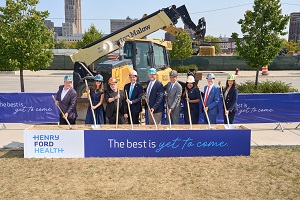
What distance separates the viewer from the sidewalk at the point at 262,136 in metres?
8.28

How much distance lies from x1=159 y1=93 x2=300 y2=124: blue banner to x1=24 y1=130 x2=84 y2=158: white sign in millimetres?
3904

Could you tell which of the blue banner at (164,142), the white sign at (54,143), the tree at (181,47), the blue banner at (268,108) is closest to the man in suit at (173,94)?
the blue banner at (164,142)

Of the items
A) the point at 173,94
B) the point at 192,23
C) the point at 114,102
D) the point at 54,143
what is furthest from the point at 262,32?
the point at 54,143

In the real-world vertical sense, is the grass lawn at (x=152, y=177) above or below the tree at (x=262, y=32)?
below

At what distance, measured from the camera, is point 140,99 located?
25.1 ft

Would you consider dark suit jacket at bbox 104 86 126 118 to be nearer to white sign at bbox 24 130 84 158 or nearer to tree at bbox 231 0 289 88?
white sign at bbox 24 130 84 158

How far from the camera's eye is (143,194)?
17.5 feet

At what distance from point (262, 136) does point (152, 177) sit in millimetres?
4539

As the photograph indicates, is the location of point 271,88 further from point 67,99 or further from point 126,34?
point 67,99

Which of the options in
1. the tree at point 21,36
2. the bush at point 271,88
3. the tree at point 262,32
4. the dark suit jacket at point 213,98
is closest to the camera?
the dark suit jacket at point 213,98

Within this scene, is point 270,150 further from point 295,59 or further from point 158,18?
point 295,59

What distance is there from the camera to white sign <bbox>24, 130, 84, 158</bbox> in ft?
22.4

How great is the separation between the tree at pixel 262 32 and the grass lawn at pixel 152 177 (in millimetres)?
8813

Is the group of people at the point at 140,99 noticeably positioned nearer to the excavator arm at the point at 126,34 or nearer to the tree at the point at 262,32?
the excavator arm at the point at 126,34
